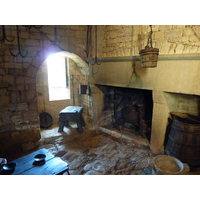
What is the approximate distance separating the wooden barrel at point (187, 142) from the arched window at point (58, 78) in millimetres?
4089

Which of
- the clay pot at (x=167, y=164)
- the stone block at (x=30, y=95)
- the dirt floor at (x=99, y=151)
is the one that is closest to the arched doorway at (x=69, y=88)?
the dirt floor at (x=99, y=151)

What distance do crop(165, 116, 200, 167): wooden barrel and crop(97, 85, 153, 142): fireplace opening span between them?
1051 mm

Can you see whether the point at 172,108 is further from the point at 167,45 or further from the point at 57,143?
the point at 57,143

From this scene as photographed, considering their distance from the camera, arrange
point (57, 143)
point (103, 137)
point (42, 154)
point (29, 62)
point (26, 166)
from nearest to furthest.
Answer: point (26, 166)
point (42, 154)
point (29, 62)
point (57, 143)
point (103, 137)

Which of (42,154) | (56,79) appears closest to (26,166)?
(42,154)

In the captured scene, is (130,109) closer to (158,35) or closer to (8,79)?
(158,35)

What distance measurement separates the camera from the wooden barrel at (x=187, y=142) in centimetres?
263

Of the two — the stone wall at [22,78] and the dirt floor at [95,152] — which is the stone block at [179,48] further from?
the stone wall at [22,78]

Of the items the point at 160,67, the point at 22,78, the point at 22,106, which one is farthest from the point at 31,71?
the point at 160,67

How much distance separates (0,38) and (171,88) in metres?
3.55

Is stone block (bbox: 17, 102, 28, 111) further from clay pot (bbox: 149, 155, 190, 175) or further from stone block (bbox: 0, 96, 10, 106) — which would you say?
clay pot (bbox: 149, 155, 190, 175)

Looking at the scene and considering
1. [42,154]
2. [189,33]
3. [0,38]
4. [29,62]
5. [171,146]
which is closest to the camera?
[42,154]

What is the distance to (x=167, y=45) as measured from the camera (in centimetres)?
289
